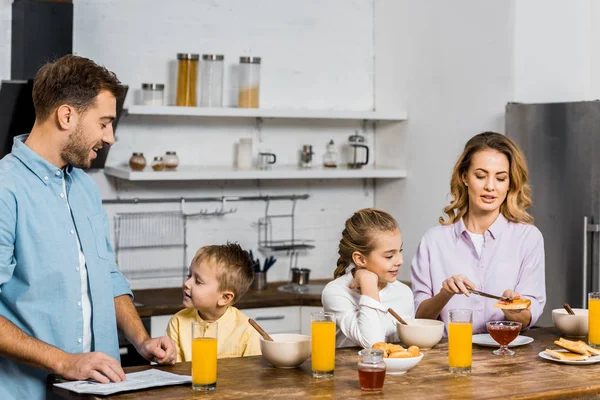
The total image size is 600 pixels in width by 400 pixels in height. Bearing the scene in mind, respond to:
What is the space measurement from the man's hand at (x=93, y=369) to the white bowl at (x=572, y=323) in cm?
152

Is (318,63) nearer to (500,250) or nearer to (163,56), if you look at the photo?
(163,56)

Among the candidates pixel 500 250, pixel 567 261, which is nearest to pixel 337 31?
pixel 567 261

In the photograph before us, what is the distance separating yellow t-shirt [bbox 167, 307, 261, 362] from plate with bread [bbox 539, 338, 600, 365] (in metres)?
0.93

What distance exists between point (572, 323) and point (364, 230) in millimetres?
800

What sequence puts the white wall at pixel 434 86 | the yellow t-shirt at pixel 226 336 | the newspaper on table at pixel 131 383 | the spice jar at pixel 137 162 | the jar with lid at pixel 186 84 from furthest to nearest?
the jar with lid at pixel 186 84 → the spice jar at pixel 137 162 → the white wall at pixel 434 86 → the yellow t-shirt at pixel 226 336 → the newspaper on table at pixel 131 383

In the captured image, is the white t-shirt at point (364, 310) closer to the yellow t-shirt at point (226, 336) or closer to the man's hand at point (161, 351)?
the yellow t-shirt at point (226, 336)

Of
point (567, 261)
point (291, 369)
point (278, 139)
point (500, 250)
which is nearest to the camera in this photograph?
point (291, 369)

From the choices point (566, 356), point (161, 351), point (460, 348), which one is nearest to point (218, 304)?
point (161, 351)

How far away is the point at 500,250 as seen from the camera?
327cm

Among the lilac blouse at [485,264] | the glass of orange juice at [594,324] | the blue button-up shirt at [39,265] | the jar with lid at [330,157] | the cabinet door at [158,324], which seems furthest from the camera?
the jar with lid at [330,157]

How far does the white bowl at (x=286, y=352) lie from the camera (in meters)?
2.50

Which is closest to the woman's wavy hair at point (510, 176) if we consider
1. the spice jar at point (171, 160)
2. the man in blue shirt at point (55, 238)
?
the man in blue shirt at point (55, 238)

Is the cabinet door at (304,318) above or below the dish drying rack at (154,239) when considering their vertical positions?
below

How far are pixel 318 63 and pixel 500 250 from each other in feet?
8.76
